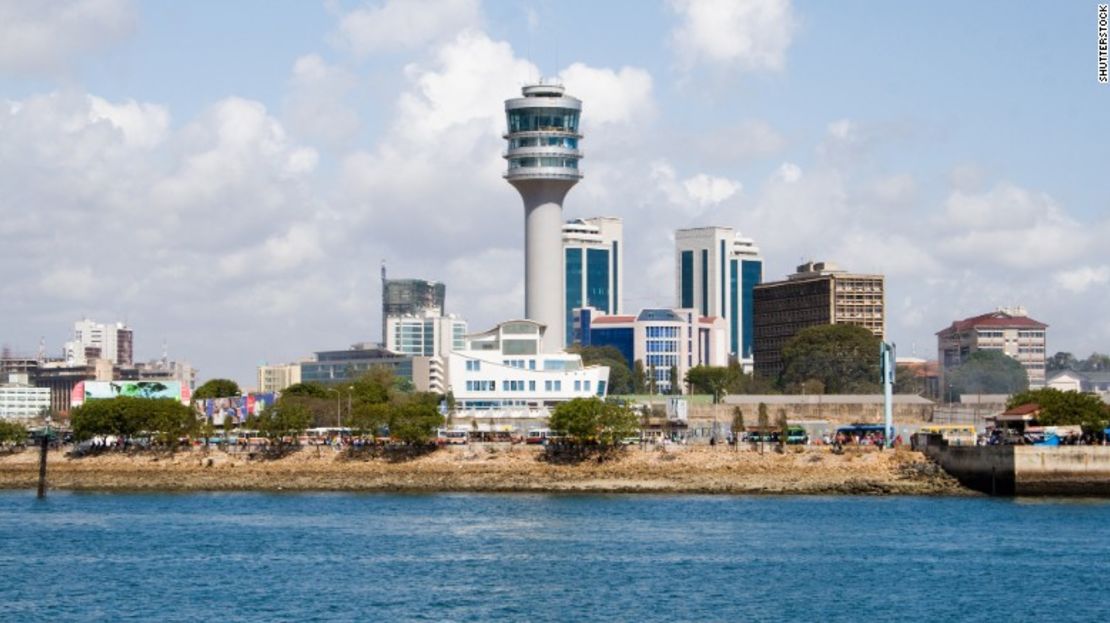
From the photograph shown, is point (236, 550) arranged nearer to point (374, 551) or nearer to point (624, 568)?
point (374, 551)

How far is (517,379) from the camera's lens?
173 meters

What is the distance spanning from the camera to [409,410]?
12962 centimetres

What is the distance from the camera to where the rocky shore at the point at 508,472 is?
377 feet

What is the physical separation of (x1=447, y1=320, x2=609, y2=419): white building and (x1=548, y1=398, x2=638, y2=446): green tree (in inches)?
1681

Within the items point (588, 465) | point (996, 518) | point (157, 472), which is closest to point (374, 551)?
point (996, 518)

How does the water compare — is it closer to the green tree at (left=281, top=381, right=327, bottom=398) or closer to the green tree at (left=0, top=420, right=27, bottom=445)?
the green tree at (left=0, top=420, right=27, bottom=445)

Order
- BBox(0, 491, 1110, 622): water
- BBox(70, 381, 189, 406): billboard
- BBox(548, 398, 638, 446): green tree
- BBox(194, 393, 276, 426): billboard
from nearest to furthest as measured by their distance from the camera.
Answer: BBox(0, 491, 1110, 622): water → BBox(548, 398, 638, 446): green tree → BBox(194, 393, 276, 426): billboard → BBox(70, 381, 189, 406): billboard

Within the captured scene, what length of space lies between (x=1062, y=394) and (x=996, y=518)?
3707cm

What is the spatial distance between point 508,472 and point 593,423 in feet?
24.1

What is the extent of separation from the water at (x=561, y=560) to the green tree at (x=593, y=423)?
45.5 ft

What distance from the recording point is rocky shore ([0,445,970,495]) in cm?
11488

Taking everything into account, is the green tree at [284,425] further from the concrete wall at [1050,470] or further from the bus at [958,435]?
the concrete wall at [1050,470]

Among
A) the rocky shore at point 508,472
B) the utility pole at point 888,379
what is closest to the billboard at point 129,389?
the rocky shore at point 508,472

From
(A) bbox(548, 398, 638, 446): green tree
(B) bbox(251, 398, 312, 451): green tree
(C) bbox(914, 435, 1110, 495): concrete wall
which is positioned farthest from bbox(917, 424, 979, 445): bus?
(B) bbox(251, 398, 312, 451): green tree
